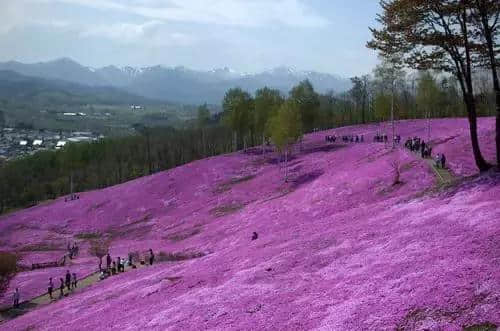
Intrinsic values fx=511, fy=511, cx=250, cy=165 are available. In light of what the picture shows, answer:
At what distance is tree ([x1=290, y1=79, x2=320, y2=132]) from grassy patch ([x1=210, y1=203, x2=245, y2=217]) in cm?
5001

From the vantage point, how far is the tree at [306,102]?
382ft

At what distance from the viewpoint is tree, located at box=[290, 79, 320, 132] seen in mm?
116500

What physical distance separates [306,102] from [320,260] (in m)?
93.6

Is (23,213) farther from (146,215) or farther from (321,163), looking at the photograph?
(321,163)

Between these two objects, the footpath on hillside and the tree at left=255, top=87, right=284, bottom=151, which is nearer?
the footpath on hillside

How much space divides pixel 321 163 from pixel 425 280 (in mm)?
60879

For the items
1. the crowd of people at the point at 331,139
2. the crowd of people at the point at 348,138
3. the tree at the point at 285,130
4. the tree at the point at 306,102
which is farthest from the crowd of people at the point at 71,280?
the tree at the point at 306,102

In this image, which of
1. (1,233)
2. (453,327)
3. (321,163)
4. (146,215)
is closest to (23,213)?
(1,233)

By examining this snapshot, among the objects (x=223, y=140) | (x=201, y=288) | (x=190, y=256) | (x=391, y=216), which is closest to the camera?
(x=201, y=288)

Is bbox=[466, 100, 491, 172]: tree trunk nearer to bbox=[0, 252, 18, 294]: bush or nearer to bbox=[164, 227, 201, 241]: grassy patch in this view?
bbox=[164, 227, 201, 241]: grassy patch

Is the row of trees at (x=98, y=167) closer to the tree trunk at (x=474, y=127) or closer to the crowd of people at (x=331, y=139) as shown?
the crowd of people at (x=331, y=139)

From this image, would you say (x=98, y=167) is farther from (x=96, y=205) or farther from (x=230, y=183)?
(x=230, y=183)

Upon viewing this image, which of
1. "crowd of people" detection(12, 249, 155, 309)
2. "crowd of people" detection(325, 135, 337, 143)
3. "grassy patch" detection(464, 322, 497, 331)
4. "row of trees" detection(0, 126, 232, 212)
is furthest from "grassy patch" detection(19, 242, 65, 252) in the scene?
"row of trees" detection(0, 126, 232, 212)

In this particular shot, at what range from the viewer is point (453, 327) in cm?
1494
